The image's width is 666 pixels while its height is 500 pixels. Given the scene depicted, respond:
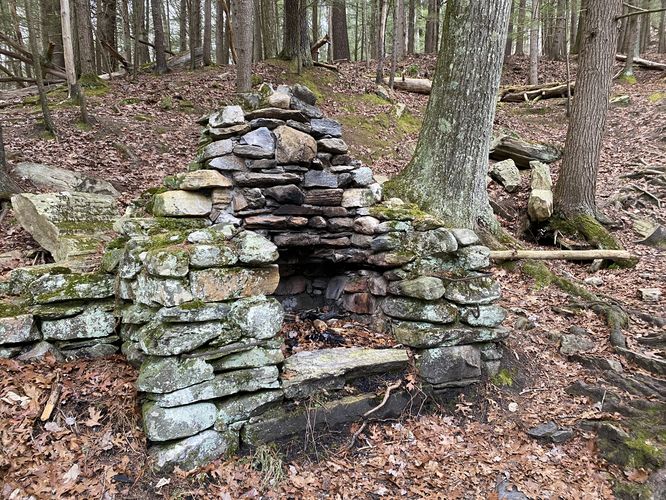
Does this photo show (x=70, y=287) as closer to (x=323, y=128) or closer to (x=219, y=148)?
(x=219, y=148)

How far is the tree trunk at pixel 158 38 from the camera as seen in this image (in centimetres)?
1369

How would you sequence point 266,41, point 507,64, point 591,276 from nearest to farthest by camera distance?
point 591,276 → point 266,41 → point 507,64

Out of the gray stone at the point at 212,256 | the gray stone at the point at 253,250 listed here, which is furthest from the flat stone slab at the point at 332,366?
the gray stone at the point at 212,256

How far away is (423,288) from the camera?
4461 mm

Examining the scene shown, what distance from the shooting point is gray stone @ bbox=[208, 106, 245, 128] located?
14.5 ft

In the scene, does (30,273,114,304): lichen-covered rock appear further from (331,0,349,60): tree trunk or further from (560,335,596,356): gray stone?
(331,0,349,60): tree trunk

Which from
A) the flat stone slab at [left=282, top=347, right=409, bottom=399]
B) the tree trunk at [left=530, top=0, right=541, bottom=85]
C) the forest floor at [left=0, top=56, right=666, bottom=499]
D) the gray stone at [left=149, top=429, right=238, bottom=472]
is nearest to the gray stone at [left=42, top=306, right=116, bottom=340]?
the forest floor at [left=0, top=56, right=666, bottom=499]

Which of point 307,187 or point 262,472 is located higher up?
point 307,187

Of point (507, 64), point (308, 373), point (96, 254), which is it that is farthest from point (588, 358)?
point (507, 64)

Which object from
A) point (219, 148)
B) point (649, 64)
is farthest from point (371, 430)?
point (649, 64)

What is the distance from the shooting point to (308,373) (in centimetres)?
389

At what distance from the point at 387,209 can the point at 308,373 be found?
2.22 m

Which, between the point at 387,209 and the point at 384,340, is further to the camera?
the point at 387,209

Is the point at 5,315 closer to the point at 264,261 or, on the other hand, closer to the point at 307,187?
the point at 264,261
